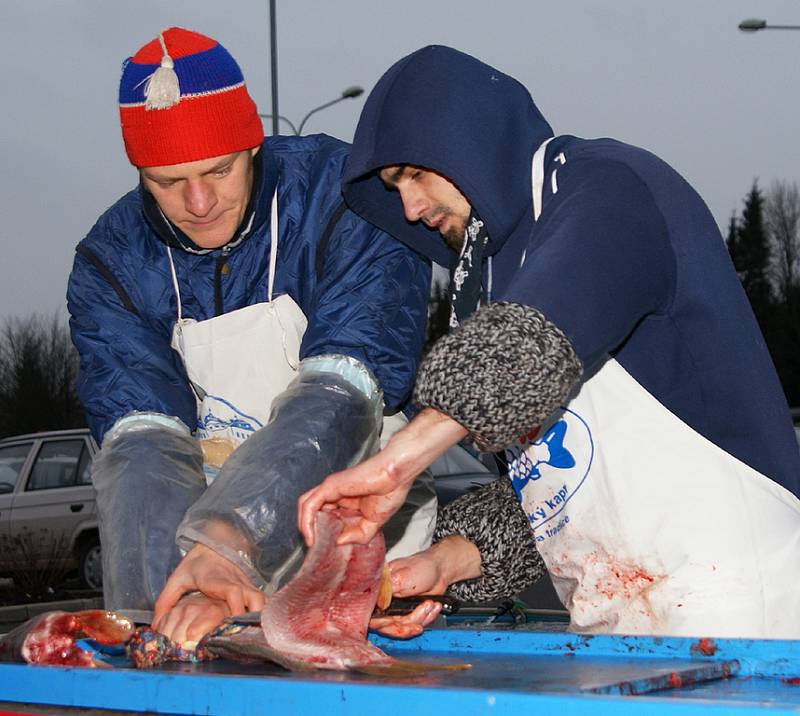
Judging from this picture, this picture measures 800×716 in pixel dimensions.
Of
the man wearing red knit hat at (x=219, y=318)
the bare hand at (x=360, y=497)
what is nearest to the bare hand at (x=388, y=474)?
the bare hand at (x=360, y=497)

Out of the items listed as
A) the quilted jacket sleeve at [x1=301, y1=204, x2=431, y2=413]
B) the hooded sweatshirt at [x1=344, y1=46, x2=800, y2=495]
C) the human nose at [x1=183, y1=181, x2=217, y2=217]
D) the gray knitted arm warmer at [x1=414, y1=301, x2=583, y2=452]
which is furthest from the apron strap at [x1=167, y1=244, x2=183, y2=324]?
the gray knitted arm warmer at [x1=414, y1=301, x2=583, y2=452]

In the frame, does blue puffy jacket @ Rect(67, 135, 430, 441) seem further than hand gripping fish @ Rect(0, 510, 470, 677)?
Yes

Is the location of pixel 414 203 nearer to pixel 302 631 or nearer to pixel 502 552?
pixel 502 552

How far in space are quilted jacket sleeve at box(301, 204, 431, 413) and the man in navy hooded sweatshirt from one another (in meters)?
0.45

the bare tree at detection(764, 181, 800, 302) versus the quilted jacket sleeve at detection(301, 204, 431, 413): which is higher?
the quilted jacket sleeve at detection(301, 204, 431, 413)

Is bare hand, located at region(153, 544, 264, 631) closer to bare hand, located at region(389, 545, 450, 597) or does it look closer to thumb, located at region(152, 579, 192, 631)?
thumb, located at region(152, 579, 192, 631)

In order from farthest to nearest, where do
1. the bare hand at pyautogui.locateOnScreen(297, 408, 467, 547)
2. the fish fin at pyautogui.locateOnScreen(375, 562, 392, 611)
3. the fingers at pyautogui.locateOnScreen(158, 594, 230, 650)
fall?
the fish fin at pyautogui.locateOnScreen(375, 562, 392, 611) < the fingers at pyautogui.locateOnScreen(158, 594, 230, 650) < the bare hand at pyautogui.locateOnScreen(297, 408, 467, 547)

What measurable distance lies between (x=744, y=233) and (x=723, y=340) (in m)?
57.6

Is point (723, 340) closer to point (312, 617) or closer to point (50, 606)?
point (312, 617)

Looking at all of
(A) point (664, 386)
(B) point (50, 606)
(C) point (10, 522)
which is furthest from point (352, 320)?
(C) point (10, 522)

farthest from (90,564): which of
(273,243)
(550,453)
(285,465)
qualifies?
(550,453)

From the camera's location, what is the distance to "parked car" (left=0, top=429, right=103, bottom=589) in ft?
46.6

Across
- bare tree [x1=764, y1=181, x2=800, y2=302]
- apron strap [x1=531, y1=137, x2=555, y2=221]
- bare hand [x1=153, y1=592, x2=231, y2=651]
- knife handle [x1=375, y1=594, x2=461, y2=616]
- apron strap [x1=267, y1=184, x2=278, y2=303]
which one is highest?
apron strap [x1=531, y1=137, x2=555, y2=221]

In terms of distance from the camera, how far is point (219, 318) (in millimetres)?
3721
